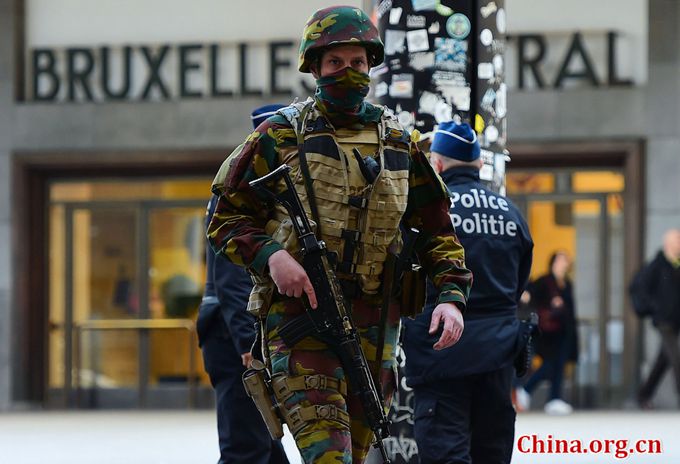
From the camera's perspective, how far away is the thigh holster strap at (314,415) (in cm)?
478

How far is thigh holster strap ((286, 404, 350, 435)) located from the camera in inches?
188

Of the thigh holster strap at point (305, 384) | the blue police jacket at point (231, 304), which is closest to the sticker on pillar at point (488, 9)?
the blue police jacket at point (231, 304)

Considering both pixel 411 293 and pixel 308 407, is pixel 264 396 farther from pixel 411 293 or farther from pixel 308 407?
pixel 411 293

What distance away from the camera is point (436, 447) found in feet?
20.7

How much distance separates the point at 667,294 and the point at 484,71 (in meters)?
8.16

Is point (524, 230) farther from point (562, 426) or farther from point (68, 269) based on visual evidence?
point (68, 269)

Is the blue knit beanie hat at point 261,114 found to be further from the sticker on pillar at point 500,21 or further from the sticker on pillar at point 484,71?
the sticker on pillar at point 500,21

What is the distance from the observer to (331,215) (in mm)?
4875

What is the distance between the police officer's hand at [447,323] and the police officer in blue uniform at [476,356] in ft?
4.28

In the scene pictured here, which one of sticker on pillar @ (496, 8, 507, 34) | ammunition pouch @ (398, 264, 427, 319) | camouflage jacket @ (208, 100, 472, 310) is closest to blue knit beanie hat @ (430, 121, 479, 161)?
sticker on pillar @ (496, 8, 507, 34)

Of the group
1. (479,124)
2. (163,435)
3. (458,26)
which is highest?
(458,26)

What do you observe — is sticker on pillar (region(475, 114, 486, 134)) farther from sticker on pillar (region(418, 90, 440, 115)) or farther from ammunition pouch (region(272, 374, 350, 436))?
ammunition pouch (region(272, 374, 350, 436))

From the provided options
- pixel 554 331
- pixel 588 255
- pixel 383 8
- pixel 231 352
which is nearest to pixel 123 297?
pixel 554 331

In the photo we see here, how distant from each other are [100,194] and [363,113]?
521 inches
